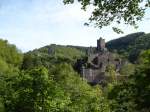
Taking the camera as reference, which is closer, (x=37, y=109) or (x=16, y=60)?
(x=37, y=109)

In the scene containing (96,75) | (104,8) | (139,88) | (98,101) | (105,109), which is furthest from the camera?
(96,75)

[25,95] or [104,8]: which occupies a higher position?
[104,8]

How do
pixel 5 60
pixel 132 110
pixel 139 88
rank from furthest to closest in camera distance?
1. pixel 5 60
2. pixel 132 110
3. pixel 139 88

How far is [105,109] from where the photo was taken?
52281 mm

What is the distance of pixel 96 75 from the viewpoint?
187875mm

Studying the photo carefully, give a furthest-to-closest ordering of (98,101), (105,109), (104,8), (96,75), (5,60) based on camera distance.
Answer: (96,75) → (5,60) → (98,101) → (105,109) → (104,8)

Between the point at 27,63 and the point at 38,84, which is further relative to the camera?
the point at 27,63

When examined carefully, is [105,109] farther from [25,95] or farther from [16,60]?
[16,60]

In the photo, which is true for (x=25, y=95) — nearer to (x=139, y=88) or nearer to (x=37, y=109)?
(x=37, y=109)

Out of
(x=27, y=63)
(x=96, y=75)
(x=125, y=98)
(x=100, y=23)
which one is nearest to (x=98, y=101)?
(x=125, y=98)

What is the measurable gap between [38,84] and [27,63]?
340 ft

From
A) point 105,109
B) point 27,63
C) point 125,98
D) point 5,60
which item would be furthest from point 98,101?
point 27,63

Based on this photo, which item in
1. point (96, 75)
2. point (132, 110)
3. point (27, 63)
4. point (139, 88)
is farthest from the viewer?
point (96, 75)

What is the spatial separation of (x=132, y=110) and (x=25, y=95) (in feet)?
28.7
